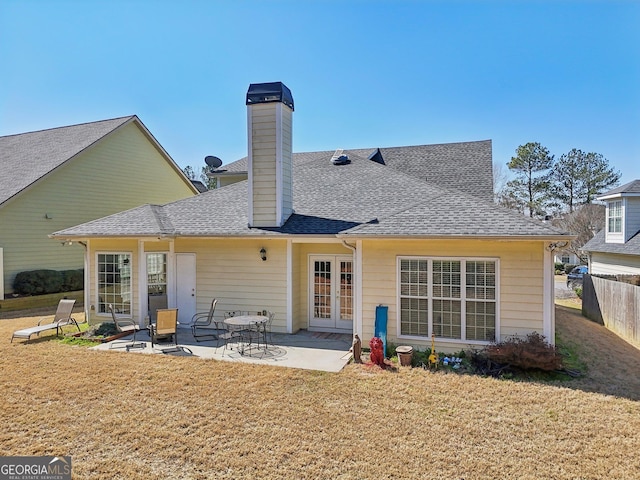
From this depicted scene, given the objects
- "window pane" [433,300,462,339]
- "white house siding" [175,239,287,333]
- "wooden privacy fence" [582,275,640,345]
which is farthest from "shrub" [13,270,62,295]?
"wooden privacy fence" [582,275,640,345]

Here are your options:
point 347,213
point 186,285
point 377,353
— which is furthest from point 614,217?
point 186,285

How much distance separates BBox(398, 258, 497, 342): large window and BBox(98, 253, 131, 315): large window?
26.4ft

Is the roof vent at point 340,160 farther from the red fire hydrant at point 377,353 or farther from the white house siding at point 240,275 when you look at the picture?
the red fire hydrant at point 377,353

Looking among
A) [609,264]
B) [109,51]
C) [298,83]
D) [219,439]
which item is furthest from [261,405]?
[609,264]

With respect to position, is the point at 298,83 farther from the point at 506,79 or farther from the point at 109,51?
the point at 506,79

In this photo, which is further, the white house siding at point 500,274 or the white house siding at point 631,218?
the white house siding at point 631,218

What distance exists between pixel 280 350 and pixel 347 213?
4.42 m

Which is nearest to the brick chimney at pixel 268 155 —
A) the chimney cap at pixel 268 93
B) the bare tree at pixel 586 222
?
the chimney cap at pixel 268 93

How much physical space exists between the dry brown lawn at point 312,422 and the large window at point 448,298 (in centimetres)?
134

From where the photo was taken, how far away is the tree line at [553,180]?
129ft

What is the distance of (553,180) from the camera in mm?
41062

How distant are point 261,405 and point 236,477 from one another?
→ 1.88 m

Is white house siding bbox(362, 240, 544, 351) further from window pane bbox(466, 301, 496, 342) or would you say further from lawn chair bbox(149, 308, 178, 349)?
lawn chair bbox(149, 308, 178, 349)

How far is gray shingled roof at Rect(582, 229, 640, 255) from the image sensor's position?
56.0 ft
